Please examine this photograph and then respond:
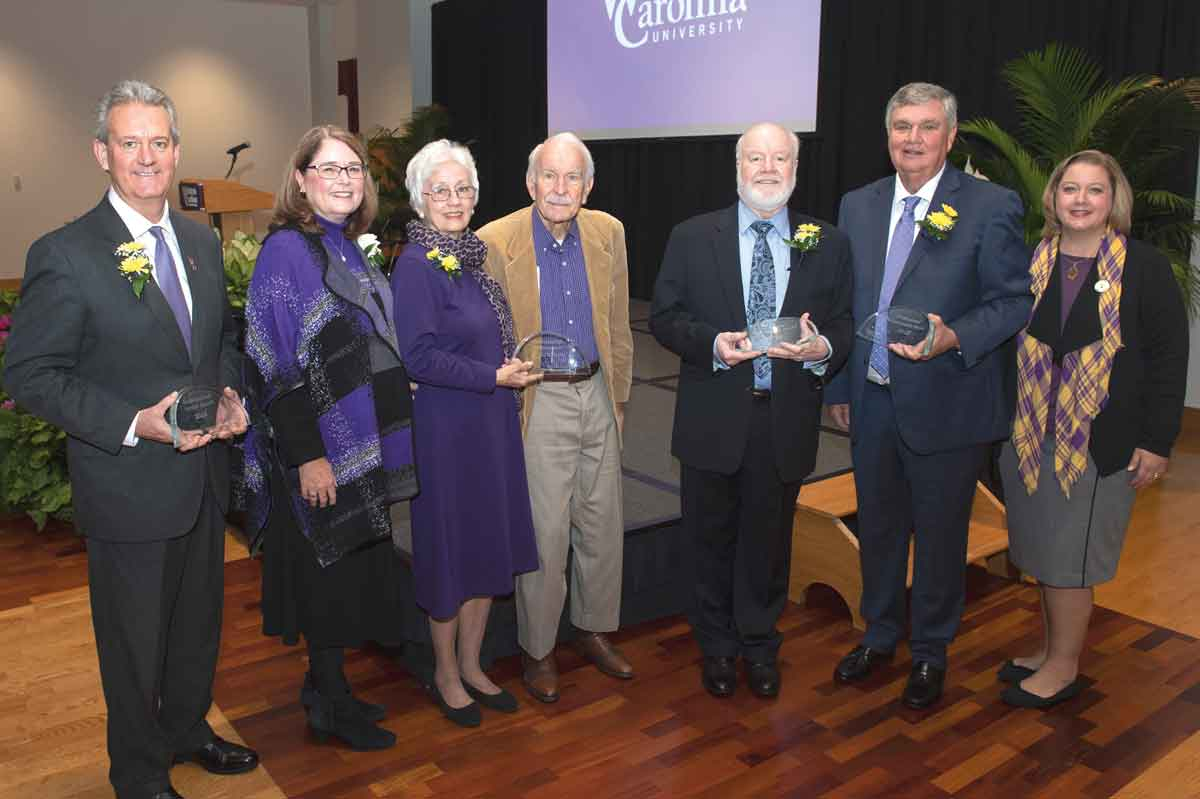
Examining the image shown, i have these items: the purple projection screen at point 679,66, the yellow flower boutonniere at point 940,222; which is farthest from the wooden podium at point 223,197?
the yellow flower boutonniere at point 940,222

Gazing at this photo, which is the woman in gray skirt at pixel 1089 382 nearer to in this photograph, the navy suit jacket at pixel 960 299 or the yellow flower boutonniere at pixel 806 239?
the navy suit jacket at pixel 960 299

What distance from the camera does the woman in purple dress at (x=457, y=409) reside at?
247 cm

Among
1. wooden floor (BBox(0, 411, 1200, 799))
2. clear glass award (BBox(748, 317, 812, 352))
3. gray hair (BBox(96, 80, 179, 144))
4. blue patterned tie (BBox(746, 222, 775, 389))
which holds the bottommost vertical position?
wooden floor (BBox(0, 411, 1200, 799))

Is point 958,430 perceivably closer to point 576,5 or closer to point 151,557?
point 151,557

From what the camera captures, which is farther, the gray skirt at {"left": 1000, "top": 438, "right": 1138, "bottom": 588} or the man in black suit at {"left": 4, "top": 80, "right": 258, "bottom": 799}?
the gray skirt at {"left": 1000, "top": 438, "right": 1138, "bottom": 588}

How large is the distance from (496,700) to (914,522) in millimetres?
1350

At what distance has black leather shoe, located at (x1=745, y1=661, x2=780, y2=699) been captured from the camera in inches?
116

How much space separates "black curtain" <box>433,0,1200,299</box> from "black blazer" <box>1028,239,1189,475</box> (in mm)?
3074

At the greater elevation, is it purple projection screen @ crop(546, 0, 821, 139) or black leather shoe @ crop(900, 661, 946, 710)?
purple projection screen @ crop(546, 0, 821, 139)

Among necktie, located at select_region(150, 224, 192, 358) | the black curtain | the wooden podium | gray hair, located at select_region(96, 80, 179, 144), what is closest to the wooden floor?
necktie, located at select_region(150, 224, 192, 358)

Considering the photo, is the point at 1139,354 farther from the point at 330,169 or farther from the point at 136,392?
the point at 136,392

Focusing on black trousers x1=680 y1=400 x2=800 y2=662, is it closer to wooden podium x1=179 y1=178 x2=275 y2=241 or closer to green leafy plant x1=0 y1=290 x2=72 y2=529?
green leafy plant x1=0 y1=290 x2=72 y2=529

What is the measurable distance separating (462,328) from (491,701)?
3.71 feet

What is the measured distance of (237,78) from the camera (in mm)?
14062
